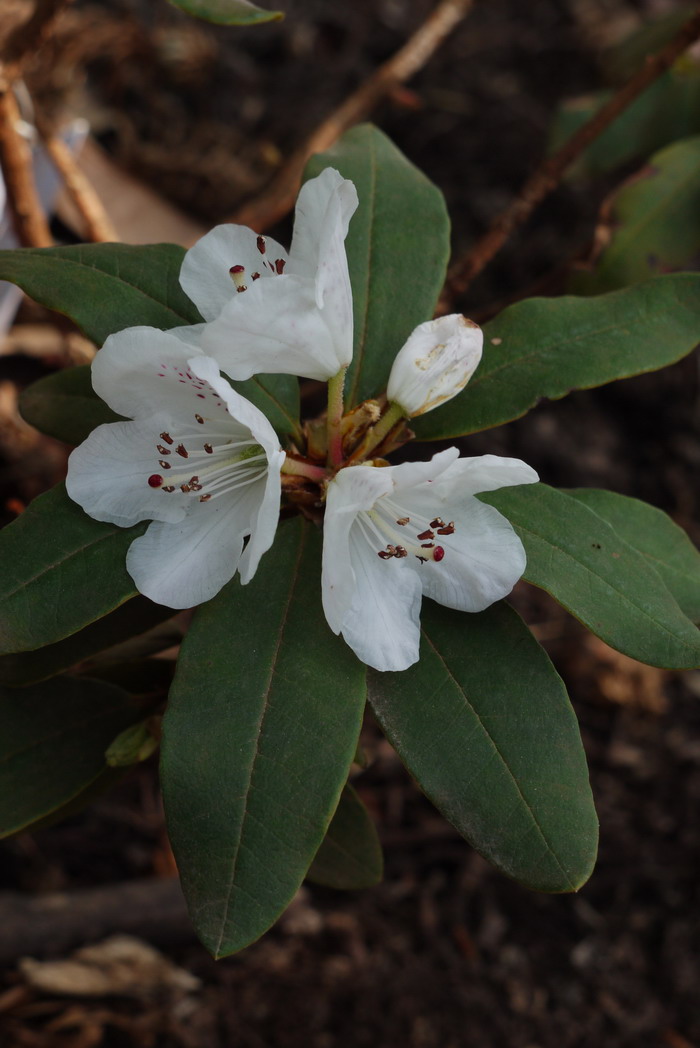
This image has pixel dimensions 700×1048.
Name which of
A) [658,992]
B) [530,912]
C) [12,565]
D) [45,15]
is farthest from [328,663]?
[658,992]

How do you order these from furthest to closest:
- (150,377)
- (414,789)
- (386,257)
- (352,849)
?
(414,789) → (352,849) → (386,257) → (150,377)

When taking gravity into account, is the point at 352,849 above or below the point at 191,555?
below

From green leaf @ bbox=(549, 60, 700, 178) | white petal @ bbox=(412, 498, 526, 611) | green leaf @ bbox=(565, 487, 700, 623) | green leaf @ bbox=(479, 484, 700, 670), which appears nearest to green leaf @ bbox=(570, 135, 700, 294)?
green leaf @ bbox=(549, 60, 700, 178)

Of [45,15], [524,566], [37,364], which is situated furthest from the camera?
[37,364]

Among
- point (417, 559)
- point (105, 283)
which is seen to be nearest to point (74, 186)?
point (105, 283)

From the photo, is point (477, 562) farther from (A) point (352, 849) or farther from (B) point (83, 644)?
(A) point (352, 849)

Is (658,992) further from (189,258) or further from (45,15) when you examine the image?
(45,15)

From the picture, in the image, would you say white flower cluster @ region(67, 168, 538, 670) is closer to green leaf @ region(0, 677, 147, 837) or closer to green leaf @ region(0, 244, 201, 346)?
green leaf @ region(0, 244, 201, 346)
